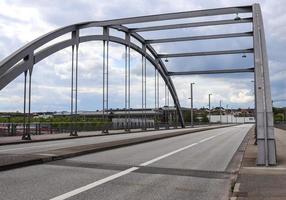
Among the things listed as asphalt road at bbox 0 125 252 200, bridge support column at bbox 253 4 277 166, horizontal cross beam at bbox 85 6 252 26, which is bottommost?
asphalt road at bbox 0 125 252 200

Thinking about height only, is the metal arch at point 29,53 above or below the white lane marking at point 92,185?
above

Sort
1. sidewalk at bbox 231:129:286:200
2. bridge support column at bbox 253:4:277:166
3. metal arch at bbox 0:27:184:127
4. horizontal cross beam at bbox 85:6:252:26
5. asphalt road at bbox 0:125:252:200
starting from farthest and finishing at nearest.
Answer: horizontal cross beam at bbox 85:6:252:26
metal arch at bbox 0:27:184:127
bridge support column at bbox 253:4:277:166
asphalt road at bbox 0:125:252:200
sidewalk at bbox 231:129:286:200

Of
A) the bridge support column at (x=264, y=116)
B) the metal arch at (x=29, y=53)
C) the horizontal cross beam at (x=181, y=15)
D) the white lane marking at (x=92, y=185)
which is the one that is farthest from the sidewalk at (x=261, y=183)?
the horizontal cross beam at (x=181, y=15)

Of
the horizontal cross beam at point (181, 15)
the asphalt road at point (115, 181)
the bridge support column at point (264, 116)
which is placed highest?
the horizontal cross beam at point (181, 15)

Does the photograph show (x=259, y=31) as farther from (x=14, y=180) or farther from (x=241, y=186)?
(x=14, y=180)

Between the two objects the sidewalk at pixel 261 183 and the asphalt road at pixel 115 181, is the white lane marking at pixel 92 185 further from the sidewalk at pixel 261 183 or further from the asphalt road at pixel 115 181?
→ the sidewalk at pixel 261 183

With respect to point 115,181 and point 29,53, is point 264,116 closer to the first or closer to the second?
point 115,181

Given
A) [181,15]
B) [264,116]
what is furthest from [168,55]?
[264,116]

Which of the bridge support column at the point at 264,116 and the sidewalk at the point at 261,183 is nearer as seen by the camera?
the sidewalk at the point at 261,183

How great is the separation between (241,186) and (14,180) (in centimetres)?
538

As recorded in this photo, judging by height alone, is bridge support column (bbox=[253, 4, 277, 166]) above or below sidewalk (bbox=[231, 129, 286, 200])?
above

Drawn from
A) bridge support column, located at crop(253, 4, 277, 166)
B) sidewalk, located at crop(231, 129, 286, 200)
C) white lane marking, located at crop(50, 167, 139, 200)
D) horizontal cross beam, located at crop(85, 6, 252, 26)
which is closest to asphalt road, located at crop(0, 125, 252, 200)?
white lane marking, located at crop(50, 167, 139, 200)

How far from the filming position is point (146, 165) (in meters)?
16.1

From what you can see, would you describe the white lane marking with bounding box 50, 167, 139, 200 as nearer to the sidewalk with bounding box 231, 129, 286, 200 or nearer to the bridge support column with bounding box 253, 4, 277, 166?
the sidewalk with bounding box 231, 129, 286, 200
